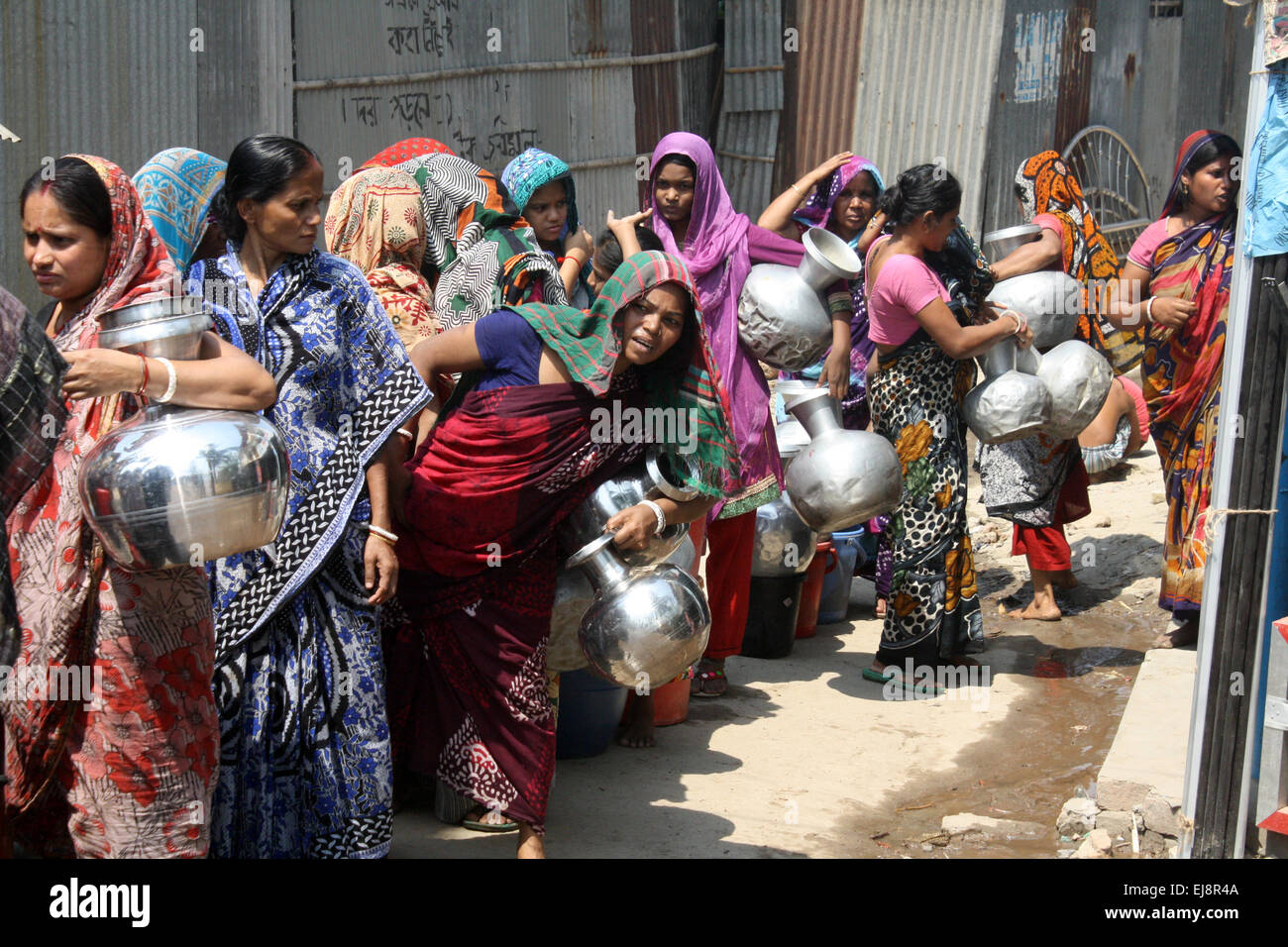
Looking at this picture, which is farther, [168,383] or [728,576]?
[728,576]

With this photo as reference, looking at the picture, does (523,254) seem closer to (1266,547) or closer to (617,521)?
(617,521)

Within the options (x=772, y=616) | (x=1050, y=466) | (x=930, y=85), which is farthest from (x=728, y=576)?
(x=930, y=85)

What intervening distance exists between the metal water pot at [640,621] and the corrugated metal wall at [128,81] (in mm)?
3756

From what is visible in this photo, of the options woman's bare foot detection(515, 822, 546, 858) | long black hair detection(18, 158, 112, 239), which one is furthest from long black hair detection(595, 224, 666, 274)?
long black hair detection(18, 158, 112, 239)

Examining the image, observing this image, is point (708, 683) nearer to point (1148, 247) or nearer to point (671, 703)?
point (671, 703)

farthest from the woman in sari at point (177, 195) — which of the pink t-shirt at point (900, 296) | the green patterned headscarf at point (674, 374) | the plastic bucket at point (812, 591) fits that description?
the plastic bucket at point (812, 591)

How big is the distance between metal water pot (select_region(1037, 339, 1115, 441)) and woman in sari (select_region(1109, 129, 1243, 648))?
2.12 feet

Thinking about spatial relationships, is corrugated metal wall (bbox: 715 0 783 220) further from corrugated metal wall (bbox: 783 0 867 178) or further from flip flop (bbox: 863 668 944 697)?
flip flop (bbox: 863 668 944 697)

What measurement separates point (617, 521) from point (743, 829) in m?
1.20

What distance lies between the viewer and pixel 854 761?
485cm

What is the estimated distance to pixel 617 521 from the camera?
3.55 meters

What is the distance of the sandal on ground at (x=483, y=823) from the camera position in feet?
12.6

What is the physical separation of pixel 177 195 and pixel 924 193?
2.82m
